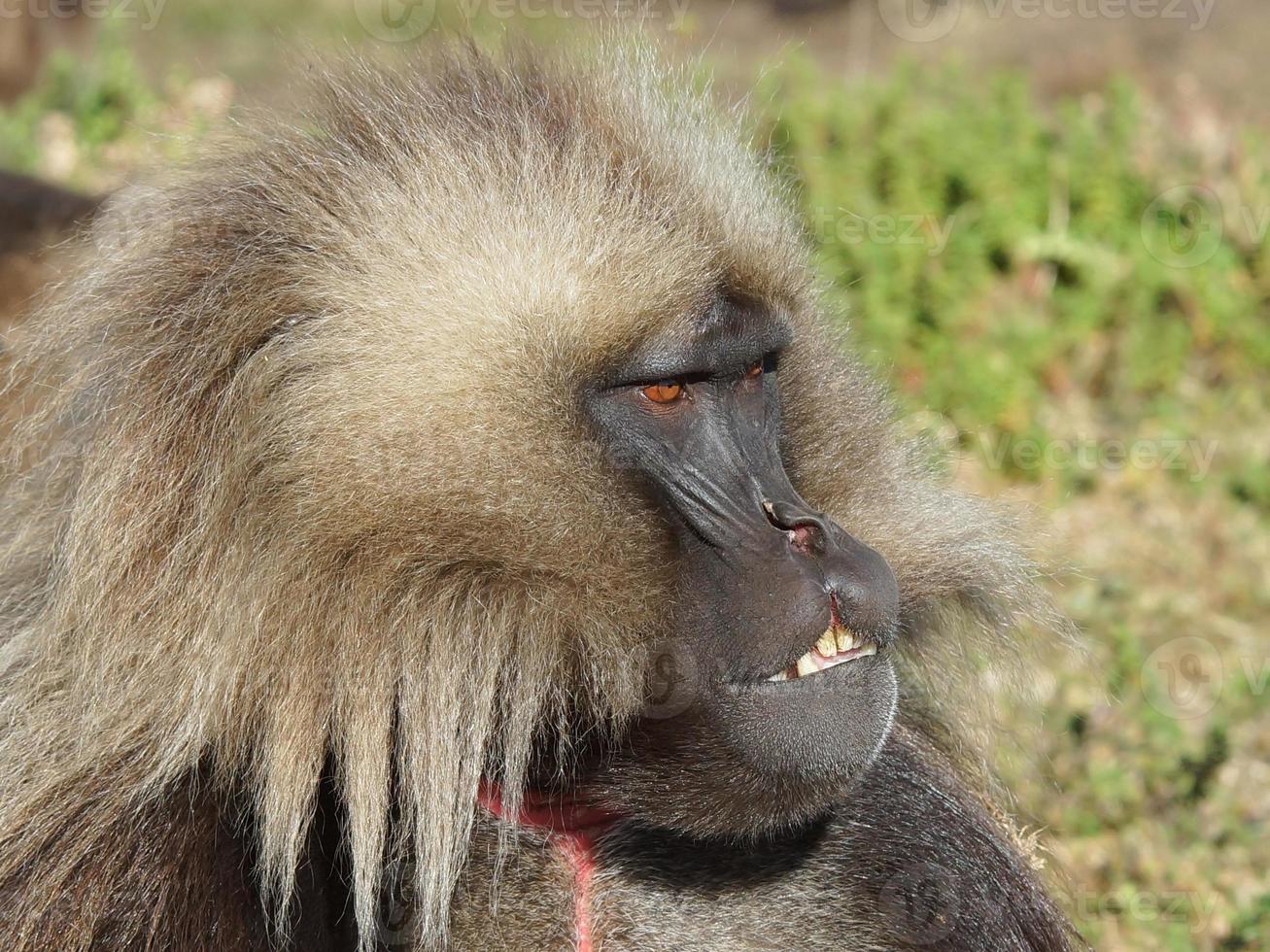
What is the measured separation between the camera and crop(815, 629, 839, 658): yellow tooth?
81.9 inches

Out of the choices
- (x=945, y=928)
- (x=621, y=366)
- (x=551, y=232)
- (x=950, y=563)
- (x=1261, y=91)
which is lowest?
(x=1261, y=91)

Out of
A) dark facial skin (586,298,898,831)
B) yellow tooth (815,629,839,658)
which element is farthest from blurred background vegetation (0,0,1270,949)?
yellow tooth (815,629,839,658)

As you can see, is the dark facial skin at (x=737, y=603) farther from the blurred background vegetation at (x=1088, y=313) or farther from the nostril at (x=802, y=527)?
the blurred background vegetation at (x=1088, y=313)

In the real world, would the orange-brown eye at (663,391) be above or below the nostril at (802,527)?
above

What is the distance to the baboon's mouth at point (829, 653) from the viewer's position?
2066mm

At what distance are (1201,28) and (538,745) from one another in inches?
293

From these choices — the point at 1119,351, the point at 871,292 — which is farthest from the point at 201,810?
the point at 1119,351

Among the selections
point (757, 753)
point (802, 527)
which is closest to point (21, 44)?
point (802, 527)

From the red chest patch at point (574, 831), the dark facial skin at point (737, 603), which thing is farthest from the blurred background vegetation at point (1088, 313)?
the red chest patch at point (574, 831)

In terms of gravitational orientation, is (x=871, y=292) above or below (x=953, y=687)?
below

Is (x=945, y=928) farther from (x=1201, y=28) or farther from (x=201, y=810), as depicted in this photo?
(x=1201, y=28)

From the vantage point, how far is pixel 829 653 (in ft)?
6.86

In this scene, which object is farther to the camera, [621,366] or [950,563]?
[950,563]

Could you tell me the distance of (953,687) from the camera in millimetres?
2619
